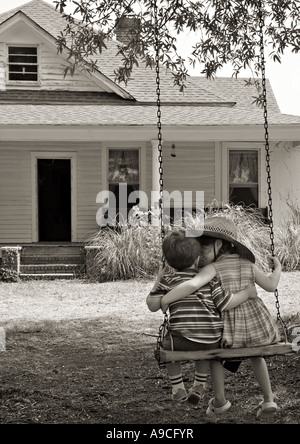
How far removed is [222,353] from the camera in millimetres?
4754

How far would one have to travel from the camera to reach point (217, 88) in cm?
2052

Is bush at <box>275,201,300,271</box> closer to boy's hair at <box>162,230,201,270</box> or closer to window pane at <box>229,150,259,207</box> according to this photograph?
window pane at <box>229,150,259,207</box>

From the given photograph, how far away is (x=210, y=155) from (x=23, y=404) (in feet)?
39.9

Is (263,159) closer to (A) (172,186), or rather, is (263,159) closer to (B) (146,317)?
(A) (172,186)

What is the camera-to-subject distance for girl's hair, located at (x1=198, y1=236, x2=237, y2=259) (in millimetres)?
5000

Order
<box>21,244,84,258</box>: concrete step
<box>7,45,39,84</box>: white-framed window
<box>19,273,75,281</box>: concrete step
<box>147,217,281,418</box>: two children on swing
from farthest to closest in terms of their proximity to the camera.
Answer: <box>7,45,39,84</box>: white-framed window
<box>21,244,84,258</box>: concrete step
<box>19,273,75,281</box>: concrete step
<box>147,217,281,418</box>: two children on swing

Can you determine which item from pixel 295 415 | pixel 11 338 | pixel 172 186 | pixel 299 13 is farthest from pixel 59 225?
pixel 295 415

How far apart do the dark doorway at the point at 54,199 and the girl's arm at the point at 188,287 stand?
13039 mm

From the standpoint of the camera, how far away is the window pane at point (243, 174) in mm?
17828

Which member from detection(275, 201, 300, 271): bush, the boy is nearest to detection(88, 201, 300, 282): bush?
detection(275, 201, 300, 271): bush

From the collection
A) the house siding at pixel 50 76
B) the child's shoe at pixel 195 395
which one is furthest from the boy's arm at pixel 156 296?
the house siding at pixel 50 76

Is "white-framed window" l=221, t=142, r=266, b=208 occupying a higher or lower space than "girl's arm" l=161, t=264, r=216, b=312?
higher

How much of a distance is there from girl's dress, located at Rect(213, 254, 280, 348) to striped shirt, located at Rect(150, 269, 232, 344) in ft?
0.23

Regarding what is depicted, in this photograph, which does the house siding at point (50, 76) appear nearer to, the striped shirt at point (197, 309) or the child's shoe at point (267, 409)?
the striped shirt at point (197, 309)
